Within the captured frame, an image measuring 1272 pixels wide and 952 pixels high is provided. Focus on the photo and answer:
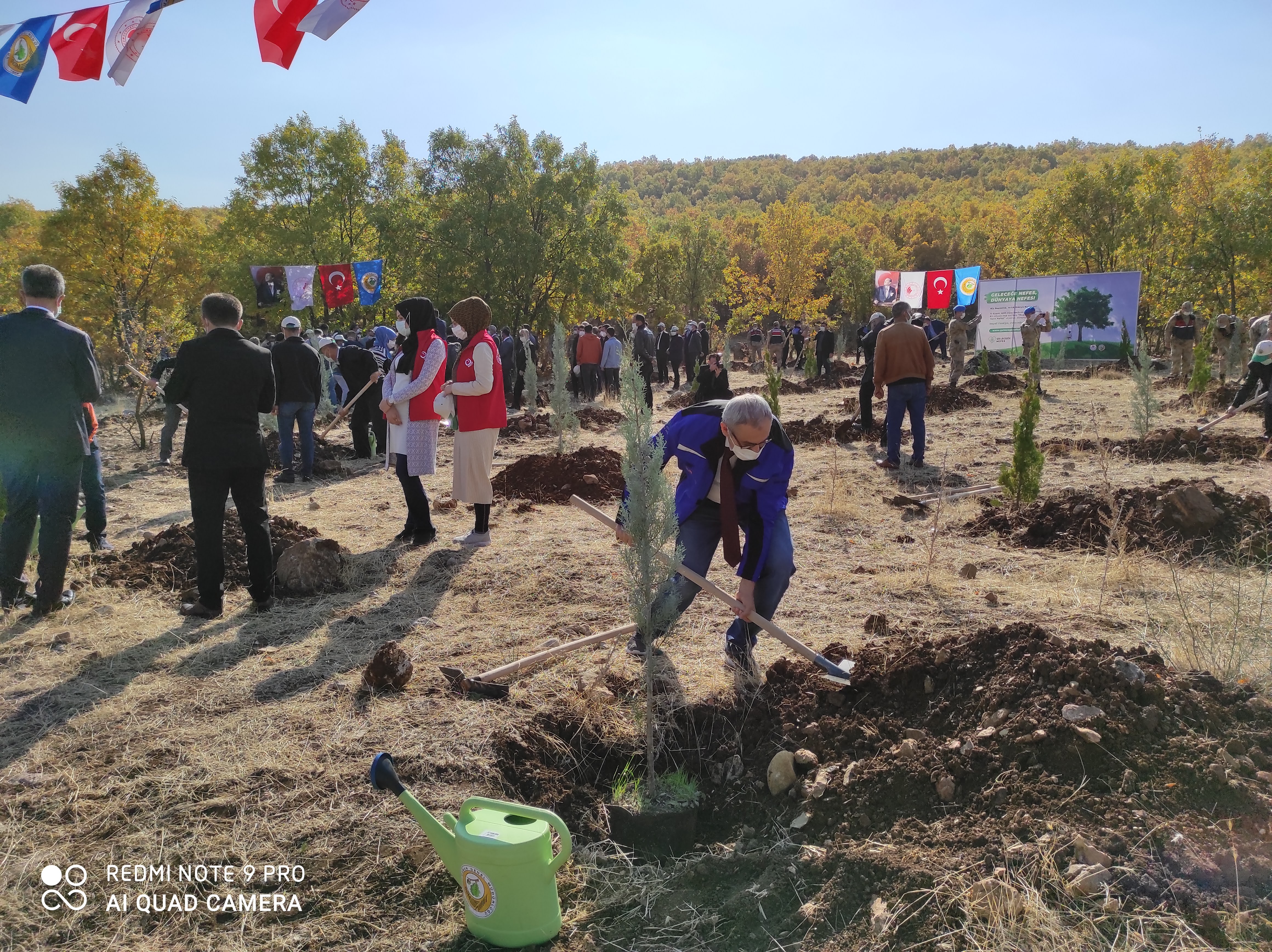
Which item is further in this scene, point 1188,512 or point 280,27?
point 1188,512

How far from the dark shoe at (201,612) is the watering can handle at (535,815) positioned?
320cm

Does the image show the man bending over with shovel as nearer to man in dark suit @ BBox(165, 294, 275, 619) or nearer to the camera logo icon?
the camera logo icon

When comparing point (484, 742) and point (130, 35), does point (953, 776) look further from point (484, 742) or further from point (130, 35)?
point (130, 35)

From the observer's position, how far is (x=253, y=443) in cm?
473

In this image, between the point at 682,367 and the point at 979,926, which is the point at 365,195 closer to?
the point at 682,367

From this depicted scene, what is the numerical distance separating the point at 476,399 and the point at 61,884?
395cm

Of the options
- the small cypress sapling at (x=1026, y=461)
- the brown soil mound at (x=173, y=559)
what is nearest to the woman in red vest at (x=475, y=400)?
the brown soil mound at (x=173, y=559)

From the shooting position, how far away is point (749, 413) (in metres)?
3.50

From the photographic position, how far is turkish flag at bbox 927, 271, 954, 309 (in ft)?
90.9

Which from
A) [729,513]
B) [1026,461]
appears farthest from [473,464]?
[1026,461]

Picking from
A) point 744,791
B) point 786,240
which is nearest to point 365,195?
point 786,240

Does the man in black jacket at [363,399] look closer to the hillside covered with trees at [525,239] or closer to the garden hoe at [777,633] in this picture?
the hillside covered with trees at [525,239]

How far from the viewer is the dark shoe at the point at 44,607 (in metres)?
4.92

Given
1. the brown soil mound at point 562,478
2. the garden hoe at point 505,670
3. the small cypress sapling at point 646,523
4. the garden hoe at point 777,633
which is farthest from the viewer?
the brown soil mound at point 562,478
